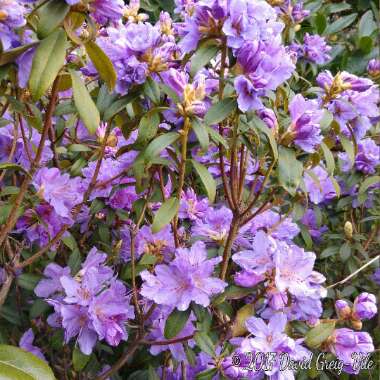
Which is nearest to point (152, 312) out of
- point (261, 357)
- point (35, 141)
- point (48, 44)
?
point (261, 357)

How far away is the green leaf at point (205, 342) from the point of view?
1189 mm

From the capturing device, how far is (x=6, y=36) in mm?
940

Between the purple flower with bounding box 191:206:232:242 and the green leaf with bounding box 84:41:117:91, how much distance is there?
0.45m

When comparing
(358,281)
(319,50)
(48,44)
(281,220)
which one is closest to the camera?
(48,44)

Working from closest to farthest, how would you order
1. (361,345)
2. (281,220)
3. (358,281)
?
(361,345) → (281,220) → (358,281)

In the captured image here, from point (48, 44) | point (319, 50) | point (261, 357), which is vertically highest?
point (48, 44)

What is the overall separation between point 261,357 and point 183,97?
52 cm

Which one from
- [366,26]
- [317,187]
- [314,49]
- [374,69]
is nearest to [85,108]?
[317,187]

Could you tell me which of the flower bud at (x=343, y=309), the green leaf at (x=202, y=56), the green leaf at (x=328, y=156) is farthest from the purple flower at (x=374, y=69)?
the green leaf at (x=202, y=56)

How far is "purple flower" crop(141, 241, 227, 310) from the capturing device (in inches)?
46.4

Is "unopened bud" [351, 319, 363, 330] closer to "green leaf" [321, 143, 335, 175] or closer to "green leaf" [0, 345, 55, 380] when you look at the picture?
"green leaf" [321, 143, 335, 175]

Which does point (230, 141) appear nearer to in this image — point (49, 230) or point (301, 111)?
point (301, 111)

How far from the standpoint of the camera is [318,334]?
1.26 m

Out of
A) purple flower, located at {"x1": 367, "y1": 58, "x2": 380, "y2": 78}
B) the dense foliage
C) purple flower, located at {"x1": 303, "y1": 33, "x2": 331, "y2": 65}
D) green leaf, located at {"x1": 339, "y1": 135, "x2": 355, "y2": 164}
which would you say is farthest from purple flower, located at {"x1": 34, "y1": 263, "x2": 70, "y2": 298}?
purple flower, located at {"x1": 303, "y1": 33, "x2": 331, "y2": 65}
